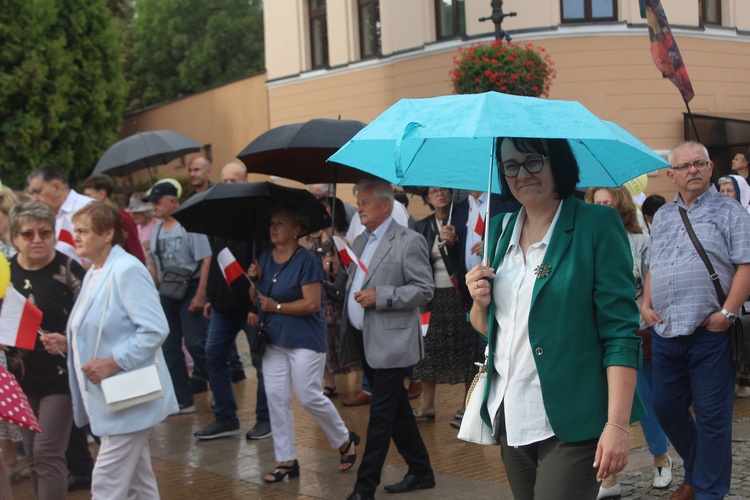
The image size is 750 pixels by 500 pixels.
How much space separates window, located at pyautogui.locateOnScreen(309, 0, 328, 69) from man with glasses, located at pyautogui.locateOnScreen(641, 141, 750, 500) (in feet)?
63.6

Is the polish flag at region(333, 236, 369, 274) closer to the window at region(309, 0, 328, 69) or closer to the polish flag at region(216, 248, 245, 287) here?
the polish flag at region(216, 248, 245, 287)

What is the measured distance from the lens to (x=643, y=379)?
6.56m

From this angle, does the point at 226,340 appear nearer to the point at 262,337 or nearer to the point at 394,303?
the point at 262,337

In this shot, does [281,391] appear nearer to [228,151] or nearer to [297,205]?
[297,205]

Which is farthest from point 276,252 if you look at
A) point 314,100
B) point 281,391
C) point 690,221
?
point 314,100

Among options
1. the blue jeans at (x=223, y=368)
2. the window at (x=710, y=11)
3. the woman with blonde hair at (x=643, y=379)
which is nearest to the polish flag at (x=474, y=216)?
the woman with blonde hair at (x=643, y=379)

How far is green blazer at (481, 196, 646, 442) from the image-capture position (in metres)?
3.44

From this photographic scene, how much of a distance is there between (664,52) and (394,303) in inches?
99.1

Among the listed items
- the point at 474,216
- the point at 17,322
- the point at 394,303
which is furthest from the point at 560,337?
the point at 474,216

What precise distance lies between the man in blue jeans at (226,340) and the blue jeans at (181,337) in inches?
46.4

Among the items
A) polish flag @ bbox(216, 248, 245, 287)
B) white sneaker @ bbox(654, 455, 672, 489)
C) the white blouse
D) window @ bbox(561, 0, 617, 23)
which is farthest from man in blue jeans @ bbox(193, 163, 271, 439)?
window @ bbox(561, 0, 617, 23)

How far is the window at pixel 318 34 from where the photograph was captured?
2447 cm

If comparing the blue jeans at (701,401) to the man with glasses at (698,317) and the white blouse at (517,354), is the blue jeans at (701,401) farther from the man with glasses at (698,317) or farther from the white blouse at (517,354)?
the white blouse at (517,354)

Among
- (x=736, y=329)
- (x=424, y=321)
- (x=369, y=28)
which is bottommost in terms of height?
(x=424, y=321)
